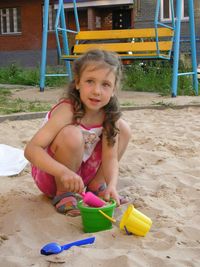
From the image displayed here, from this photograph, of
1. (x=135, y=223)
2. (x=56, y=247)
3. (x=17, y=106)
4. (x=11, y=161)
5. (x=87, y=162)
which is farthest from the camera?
(x=17, y=106)

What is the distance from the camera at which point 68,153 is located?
78.1 inches

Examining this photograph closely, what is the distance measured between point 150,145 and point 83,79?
149 cm

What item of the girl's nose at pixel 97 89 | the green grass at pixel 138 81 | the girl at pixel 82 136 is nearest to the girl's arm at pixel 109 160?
the girl at pixel 82 136

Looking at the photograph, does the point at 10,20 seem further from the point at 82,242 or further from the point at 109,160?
the point at 82,242

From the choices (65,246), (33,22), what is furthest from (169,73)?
(33,22)

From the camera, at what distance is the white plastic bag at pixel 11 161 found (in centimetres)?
267

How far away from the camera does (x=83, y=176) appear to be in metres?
2.20

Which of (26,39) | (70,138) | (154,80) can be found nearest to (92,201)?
(70,138)

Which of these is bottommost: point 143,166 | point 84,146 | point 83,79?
point 143,166

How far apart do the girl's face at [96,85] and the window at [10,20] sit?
66.2ft

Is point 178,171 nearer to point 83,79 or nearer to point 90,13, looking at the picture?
point 83,79

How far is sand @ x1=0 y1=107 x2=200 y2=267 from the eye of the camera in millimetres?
1546

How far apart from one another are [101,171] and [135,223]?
0.52 meters

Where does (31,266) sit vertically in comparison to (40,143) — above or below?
below
